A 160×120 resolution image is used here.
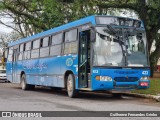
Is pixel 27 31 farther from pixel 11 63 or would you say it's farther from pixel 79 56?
pixel 79 56

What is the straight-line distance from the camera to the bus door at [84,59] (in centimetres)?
1670

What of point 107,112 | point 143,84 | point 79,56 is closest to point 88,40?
point 79,56

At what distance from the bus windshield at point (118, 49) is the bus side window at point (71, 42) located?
177 centimetres

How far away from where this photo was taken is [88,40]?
1686cm

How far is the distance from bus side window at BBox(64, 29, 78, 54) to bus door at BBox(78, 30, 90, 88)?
1.41ft

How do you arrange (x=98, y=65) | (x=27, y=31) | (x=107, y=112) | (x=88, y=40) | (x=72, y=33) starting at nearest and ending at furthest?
(x=107, y=112), (x=98, y=65), (x=88, y=40), (x=72, y=33), (x=27, y=31)

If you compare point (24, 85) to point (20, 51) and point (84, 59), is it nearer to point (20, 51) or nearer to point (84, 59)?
point (20, 51)

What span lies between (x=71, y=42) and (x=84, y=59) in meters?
1.48

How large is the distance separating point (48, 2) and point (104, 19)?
12.8 meters

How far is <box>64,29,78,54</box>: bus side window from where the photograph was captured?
57.9 ft

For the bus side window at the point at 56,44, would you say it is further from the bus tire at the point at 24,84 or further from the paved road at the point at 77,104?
the bus tire at the point at 24,84

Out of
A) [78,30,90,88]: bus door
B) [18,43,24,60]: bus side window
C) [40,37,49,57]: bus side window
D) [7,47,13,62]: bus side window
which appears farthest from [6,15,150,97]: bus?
[7,47,13,62]: bus side window

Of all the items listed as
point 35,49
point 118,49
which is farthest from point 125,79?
point 35,49

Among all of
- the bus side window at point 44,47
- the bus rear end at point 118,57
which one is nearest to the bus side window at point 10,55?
the bus side window at point 44,47
